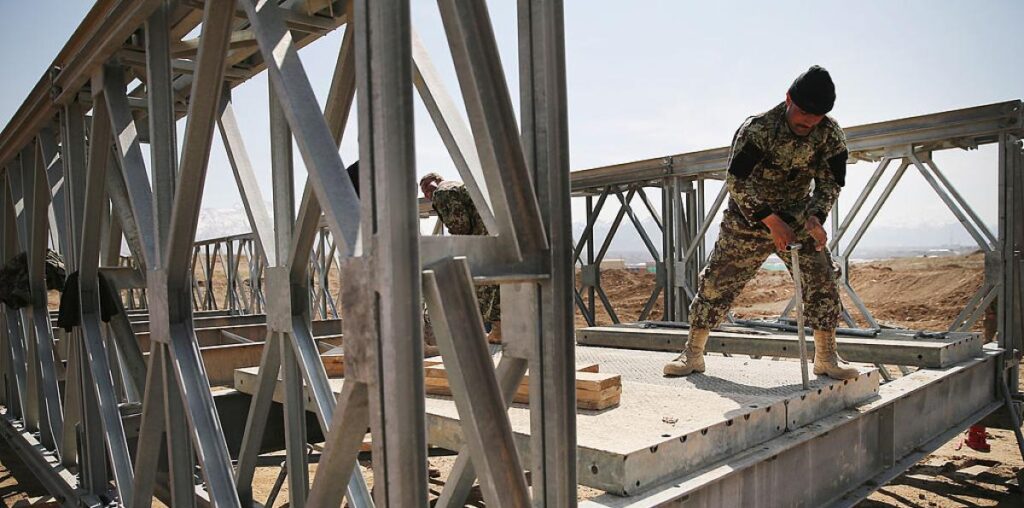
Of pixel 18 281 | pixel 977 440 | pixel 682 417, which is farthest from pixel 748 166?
pixel 18 281

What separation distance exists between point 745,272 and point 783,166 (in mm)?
651

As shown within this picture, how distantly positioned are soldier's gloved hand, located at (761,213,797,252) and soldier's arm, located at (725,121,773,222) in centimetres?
6

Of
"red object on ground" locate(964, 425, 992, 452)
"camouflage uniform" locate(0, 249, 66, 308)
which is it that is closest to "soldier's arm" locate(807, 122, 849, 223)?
"red object on ground" locate(964, 425, 992, 452)

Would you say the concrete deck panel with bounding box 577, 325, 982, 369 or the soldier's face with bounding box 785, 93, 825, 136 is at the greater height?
the soldier's face with bounding box 785, 93, 825, 136

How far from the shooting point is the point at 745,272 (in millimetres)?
4109

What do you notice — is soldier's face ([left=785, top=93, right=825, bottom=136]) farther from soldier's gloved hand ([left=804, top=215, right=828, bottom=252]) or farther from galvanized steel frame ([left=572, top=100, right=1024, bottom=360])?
galvanized steel frame ([left=572, top=100, right=1024, bottom=360])

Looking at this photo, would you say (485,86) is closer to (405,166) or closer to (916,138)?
(405,166)

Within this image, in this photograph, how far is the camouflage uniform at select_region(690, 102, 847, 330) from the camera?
378 centimetres

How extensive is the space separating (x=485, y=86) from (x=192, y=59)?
115 inches

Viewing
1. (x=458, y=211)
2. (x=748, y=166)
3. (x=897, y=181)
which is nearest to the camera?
(x=748, y=166)

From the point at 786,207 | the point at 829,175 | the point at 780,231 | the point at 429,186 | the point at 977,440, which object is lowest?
the point at 977,440

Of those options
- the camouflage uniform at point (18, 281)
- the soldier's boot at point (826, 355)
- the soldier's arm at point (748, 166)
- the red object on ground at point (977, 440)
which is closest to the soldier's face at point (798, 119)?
the soldier's arm at point (748, 166)

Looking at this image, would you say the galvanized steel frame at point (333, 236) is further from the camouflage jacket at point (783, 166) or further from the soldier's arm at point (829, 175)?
the soldier's arm at point (829, 175)

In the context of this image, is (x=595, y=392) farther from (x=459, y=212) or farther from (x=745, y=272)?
(x=459, y=212)
